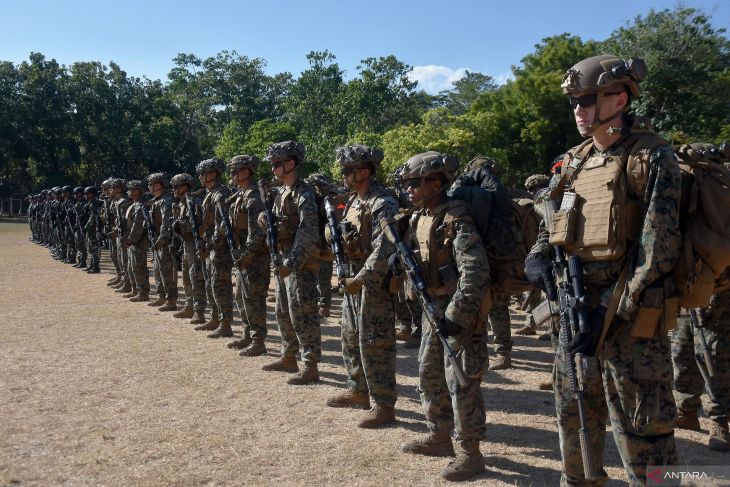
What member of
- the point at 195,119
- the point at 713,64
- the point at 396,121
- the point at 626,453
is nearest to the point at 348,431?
the point at 626,453

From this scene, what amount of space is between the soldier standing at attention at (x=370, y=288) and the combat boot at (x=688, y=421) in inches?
102

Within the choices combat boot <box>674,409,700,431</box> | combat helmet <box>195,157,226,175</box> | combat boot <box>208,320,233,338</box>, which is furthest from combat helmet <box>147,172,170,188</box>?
combat boot <box>674,409,700,431</box>

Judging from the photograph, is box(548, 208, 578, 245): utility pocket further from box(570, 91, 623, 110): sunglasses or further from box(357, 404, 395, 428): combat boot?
box(357, 404, 395, 428): combat boot

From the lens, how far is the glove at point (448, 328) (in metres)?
4.59

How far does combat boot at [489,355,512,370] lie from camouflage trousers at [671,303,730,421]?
2711 millimetres

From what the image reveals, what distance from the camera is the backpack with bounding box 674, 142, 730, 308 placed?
11.1 feet

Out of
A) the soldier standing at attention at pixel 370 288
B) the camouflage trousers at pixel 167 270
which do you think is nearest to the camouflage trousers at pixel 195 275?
the camouflage trousers at pixel 167 270

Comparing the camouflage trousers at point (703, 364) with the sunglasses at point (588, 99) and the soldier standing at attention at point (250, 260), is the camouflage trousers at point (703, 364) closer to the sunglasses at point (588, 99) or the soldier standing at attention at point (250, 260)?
the sunglasses at point (588, 99)

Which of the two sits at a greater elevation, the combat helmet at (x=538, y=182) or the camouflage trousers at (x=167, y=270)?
the combat helmet at (x=538, y=182)

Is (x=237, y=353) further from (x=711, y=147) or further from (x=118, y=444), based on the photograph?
(x=711, y=147)

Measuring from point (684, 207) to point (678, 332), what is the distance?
2.81m

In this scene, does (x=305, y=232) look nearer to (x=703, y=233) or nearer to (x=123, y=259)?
(x=703, y=233)

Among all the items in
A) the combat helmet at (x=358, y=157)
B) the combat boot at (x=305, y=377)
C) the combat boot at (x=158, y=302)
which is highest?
the combat helmet at (x=358, y=157)

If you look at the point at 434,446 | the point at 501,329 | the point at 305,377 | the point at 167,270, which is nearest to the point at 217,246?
the point at 305,377
